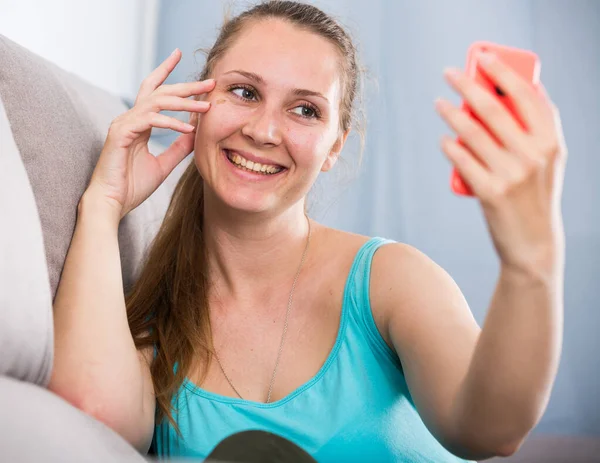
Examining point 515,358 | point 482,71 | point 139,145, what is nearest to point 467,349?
point 515,358

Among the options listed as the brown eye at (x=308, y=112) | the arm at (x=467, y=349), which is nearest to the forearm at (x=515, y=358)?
the arm at (x=467, y=349)

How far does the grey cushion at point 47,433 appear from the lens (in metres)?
0.61

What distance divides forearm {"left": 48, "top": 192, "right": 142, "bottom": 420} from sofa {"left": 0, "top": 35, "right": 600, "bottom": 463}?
0.03 m

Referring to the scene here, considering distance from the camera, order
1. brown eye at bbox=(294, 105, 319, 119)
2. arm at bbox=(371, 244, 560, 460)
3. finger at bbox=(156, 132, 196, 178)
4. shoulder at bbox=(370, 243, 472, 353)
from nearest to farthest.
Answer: arm at bbox=(371, 244, 560, 460) < shoulder at bbox=(370, 243, 472, 353) < brown eye at bbox=(294, 105, 319, 119) < finger at bbox=(156, 132, 196, 178)

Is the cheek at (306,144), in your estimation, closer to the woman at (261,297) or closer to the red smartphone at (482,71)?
the woman at (261,297)

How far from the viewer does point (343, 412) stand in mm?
1178

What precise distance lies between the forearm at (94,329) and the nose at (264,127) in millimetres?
281

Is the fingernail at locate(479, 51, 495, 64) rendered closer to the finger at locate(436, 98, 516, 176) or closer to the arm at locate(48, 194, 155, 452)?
the finger at locate(436, 98, 516, 176)

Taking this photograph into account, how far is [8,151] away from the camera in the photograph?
88cm

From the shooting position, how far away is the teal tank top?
1.17 metres

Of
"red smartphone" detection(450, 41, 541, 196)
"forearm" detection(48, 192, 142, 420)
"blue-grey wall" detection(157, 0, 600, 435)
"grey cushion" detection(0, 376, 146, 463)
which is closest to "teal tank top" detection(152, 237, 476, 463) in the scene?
"forearm" detection(48, 192, 142, 420)

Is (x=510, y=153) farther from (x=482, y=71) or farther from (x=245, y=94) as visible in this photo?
(x=245, y=94)

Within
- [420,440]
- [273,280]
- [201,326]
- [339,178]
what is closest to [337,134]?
[273,280]

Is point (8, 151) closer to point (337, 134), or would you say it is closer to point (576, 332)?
point (337, 134)
